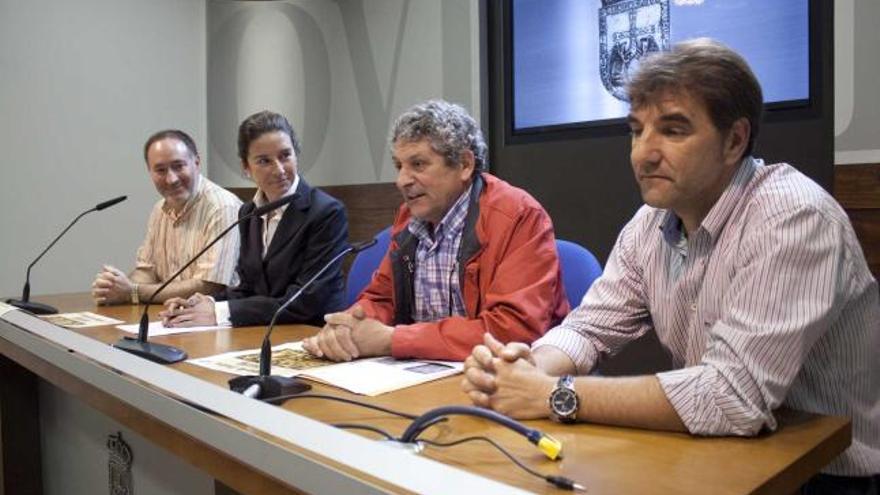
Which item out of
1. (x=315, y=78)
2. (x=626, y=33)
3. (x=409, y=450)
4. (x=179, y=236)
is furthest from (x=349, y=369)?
Result: (x=315, y=78)

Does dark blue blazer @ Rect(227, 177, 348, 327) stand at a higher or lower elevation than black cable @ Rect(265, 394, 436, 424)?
higher

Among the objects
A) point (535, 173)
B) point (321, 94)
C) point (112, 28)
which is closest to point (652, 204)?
point (535, 173)

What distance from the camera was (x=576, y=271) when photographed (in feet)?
5.98

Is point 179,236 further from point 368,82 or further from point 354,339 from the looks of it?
point 354,339

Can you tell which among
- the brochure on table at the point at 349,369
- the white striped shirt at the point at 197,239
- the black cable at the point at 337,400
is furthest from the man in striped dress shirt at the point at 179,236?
the black cable at the point at 337,400

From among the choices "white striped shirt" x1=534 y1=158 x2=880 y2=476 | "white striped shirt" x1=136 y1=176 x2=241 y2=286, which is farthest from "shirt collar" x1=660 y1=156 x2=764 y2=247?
"white striped shirt" x1=136 y1=176 x2=241 y2=286

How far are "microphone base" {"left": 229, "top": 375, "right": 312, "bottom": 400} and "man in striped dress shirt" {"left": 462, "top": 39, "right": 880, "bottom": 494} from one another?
31cm

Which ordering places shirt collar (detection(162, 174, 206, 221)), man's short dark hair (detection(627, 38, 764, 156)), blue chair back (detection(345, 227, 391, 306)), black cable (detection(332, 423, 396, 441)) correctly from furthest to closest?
shirt collar (detection(162, 174, 206, 221)), blue chair back (detection(345, 227, 391, 306)), man's short dark hair (detection(627, 38, 764, 156)), black cable (detection(332, 423, 396, 441))

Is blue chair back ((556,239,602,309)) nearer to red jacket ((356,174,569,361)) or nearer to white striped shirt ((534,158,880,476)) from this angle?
red jacket ((356,174,569,361))

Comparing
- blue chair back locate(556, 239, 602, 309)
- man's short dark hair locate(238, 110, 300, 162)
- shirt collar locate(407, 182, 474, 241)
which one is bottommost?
blue chair back locate(556, 239, 602, 309)

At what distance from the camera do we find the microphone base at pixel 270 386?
1224 millimetres

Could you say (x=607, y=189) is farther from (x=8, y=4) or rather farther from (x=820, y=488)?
(x=8, y=4)

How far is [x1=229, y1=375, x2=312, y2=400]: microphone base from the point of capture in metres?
1.22

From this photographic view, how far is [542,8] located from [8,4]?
2.70m
